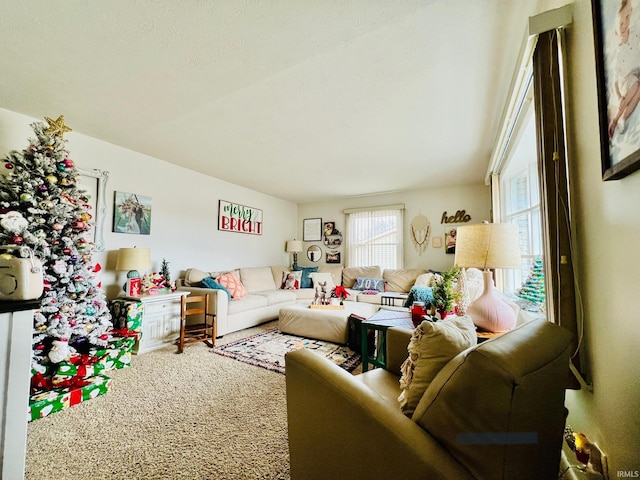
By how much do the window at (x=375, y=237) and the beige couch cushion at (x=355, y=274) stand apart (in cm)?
32

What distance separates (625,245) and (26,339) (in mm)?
2209

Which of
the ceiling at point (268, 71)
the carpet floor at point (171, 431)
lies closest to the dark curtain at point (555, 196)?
the ceiling at point (268, 71)

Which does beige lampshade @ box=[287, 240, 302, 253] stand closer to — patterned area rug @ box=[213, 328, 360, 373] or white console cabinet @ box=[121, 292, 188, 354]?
patterned area rug @ box=[213, 328, 360, 373]

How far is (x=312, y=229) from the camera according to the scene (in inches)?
250

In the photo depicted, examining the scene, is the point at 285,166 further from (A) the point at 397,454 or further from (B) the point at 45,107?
(A) the point at 397,454

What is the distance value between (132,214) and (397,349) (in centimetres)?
351

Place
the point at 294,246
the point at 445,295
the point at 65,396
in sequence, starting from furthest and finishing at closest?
1. the point at 294,246
2. the point at 445,295
3. the point at 65,396

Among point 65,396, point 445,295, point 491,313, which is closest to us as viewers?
point 491,313

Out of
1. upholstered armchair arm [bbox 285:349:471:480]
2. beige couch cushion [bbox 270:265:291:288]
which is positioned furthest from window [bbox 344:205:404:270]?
upholstered armchair arm [bbox 285:349:471:480]

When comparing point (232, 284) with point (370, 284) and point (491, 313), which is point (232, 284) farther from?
point (491, 313)

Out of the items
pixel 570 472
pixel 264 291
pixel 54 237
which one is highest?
pixel 54 237

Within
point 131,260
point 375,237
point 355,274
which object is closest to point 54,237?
point 131,260

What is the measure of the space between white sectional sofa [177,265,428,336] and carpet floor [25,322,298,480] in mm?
1191

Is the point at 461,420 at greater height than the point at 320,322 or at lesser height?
greater
